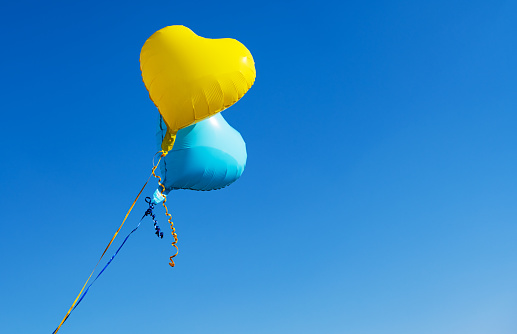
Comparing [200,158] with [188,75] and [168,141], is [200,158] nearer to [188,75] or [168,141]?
[168,141]

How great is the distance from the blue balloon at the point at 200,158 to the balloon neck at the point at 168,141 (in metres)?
0.26

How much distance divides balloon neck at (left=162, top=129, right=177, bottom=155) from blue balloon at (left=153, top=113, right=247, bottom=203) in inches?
10.2

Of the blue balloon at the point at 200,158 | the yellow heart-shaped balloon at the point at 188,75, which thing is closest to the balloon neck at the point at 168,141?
the yellow heart-shaped balloon at the point at 188,75

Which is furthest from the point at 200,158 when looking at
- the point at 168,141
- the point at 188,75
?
the point at 188,75

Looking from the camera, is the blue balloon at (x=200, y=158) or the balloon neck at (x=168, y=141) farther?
the blue balloon at (x=200, y=158)

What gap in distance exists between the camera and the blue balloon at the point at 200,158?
43.9ft

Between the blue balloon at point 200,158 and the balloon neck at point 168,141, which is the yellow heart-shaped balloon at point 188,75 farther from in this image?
the blue balloon at point 200,158

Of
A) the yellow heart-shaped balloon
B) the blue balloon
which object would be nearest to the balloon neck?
the yellow heart-shaped balloon

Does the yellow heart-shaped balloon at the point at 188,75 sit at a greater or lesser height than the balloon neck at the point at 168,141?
greater

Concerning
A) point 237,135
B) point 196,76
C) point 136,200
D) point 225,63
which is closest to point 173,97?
point 196,76

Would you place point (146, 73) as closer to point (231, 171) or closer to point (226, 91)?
point (226, 91)

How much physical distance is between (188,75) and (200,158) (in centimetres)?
248

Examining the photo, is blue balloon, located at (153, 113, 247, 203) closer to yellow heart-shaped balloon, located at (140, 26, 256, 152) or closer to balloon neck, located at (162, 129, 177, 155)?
balloon neck, located at (162, 129, 177, 155)

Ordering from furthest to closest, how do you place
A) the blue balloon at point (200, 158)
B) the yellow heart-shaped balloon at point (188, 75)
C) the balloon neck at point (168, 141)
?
the blue balloon at point (200, 158) → the balloon neck at point (168, 141) → the yellow heart-shaped balloon at point (188, 75)
